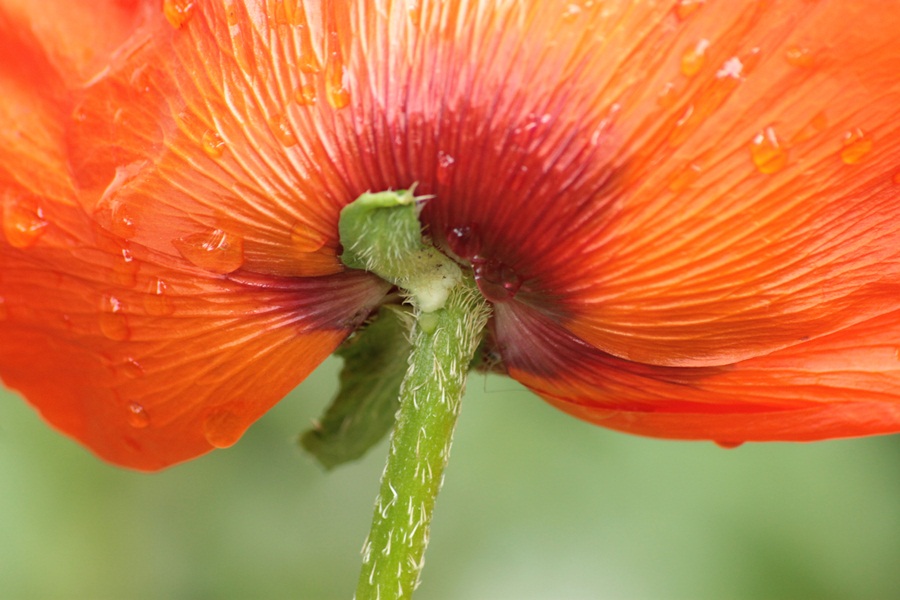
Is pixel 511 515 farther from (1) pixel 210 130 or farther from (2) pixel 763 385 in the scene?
(1) pixel 210 130

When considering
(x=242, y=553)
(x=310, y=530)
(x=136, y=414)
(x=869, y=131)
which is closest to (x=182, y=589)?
(x=242, y=553)

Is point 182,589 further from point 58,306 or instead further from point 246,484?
point 58,306

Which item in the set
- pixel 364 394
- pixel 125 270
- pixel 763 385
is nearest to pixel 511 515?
pixel 364 394

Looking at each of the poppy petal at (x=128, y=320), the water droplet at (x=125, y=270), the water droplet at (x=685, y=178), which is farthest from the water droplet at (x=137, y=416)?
the water droplet at (x=685, y=178)

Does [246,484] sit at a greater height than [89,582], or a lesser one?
greater

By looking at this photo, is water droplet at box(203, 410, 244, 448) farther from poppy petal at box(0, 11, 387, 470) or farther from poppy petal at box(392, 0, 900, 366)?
poppy petal at box(392, 0, 900, 366)

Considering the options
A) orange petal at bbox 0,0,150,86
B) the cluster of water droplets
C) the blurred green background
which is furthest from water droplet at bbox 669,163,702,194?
the blurred green background
